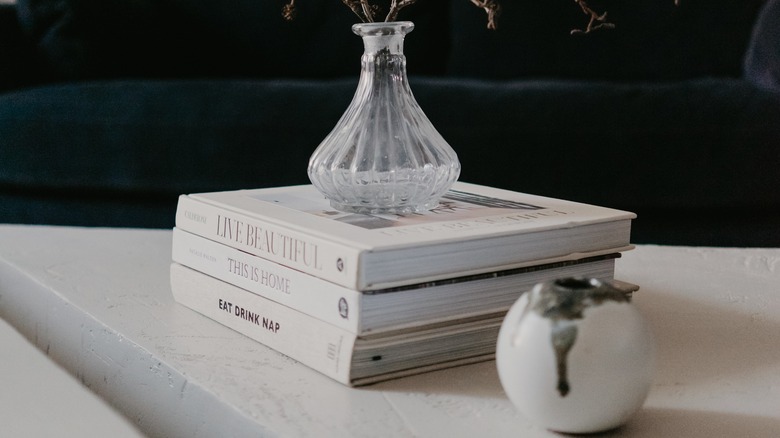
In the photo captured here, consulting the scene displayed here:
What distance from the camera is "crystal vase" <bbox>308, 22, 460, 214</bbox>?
716 millimetres

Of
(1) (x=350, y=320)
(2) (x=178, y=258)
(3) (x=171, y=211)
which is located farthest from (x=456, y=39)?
(1) (x=350, y=320)

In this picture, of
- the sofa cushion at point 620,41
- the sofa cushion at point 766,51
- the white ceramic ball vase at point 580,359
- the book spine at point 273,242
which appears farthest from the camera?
the sofa cushion at point 620,41

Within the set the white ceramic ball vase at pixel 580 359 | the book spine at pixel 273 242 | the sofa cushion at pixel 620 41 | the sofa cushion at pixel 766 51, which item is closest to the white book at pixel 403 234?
the book spine at pixel 273 242

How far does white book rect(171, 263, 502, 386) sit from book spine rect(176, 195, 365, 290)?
0.03 metres

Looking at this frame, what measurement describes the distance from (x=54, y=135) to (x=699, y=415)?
5.09 ft

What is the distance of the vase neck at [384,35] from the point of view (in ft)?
2.33

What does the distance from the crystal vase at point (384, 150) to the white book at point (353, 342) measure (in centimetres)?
12

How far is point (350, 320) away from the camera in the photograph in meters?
0.57

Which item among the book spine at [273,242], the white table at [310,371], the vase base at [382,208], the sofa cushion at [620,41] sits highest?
the sofa cushion at [620,41]

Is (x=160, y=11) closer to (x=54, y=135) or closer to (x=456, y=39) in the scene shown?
(x=54, y=135)

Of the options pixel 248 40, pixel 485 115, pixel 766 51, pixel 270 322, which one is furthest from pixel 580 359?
pixel 248 40

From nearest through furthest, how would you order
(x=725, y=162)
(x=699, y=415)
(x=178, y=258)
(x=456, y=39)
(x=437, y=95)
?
(x=699, y=415)
(x=178, y=258)
(x=725, y=162)
(x=437, y=95)
(x=456, y=39)

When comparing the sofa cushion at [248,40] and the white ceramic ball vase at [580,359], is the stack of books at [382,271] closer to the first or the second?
the white ceramic ball vase at [580,359]

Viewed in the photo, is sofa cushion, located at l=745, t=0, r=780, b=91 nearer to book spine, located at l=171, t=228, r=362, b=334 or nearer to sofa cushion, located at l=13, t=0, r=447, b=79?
sofa cushion, located at l=13, t=0, r=447, b=79
